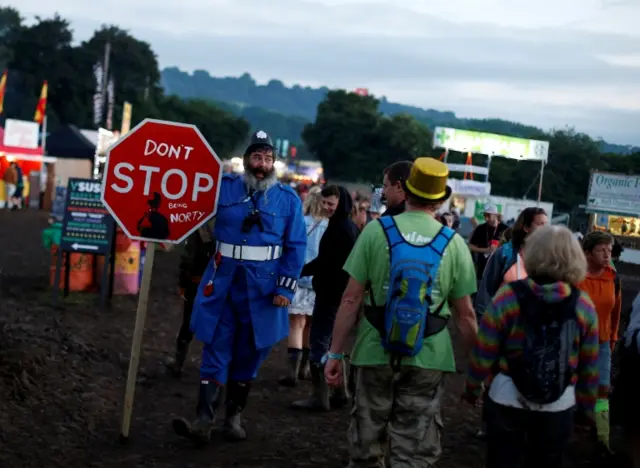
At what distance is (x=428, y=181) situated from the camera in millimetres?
4898

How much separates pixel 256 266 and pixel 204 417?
3.45 feet

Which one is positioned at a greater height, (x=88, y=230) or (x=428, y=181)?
(x=428, y=181)

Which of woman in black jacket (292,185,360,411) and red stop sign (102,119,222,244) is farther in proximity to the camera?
woman in black jacket (292,185,360,411)

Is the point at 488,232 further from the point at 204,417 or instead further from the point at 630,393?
the point at 630,393

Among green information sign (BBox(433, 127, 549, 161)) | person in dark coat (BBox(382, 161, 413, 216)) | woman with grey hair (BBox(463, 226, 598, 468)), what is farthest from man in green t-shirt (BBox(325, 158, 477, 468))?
green information sign (BBox(433, 127, 549, 161))

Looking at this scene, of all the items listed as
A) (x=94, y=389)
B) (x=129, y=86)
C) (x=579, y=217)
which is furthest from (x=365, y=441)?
(x=129, y=86)

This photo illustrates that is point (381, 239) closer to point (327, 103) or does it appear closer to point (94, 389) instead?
point (94, 389)

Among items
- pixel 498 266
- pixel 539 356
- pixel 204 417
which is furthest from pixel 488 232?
pixel 539 356

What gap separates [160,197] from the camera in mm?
6762

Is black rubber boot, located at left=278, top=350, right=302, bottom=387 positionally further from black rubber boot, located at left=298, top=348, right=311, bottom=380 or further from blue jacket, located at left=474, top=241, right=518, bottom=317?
blue jacket, located at left=474, top=241, right=518, bottom=317

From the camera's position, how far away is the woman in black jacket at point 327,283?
27.1ft

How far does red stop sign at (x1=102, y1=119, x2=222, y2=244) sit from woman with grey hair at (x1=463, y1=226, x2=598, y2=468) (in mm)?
2803

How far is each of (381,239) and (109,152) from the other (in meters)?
2.37

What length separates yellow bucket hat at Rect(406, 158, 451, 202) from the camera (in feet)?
16.1
